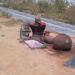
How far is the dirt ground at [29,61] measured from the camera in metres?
8.59

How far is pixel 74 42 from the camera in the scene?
1238cm

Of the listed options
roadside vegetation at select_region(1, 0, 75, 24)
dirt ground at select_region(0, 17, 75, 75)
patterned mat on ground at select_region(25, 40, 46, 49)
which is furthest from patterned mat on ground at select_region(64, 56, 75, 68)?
roadside vegetation at select_region(1, 0, 75, 24)

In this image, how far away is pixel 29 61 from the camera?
31.8ft

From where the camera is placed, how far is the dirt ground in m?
8.59

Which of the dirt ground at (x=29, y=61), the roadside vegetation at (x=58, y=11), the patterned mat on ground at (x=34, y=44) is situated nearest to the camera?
the dirt ground at (x=29, y=61)

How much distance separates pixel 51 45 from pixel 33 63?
245 centimetres

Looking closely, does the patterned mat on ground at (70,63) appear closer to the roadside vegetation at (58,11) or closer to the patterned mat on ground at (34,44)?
the patterned mat on ground at (34,44)

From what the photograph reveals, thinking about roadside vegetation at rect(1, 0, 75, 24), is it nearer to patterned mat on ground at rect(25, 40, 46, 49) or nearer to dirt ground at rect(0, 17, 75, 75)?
patterned mat on ground at rect(25, 40, 46, 49)

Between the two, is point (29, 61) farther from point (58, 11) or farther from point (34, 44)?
point (58, 11)

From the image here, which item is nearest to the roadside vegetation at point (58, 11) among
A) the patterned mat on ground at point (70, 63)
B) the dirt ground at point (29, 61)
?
the dirt ground at point (29, 61)

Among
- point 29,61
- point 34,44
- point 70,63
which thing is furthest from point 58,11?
point 70,63

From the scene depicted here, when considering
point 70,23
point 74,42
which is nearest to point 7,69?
point 74,42

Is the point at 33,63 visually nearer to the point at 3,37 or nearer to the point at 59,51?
the point at 59,51

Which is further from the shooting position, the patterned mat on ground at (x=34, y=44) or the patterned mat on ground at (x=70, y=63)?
the patterned mat on ground at (x=34, y=44)
